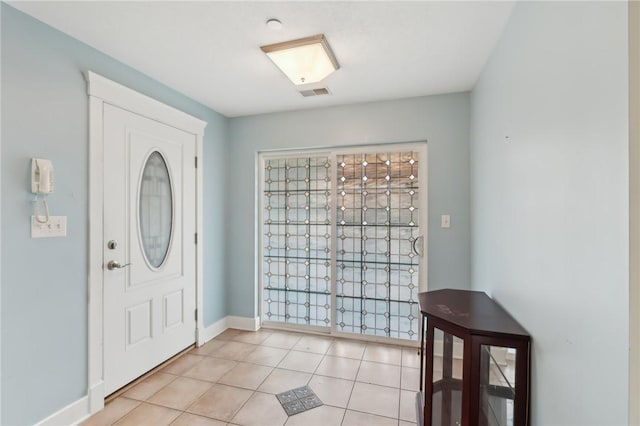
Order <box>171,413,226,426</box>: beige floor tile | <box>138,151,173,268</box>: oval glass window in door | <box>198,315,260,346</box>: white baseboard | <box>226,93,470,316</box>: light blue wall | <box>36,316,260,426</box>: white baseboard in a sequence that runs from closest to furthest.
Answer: <box>36,316,260,426</box>: white baseboard, <box>171,413,226,426</box>: beige floor tile, <box>138,151,173,268</box>: oval glass window in door, <box>226,93,470,316</box>: light blue wall, <box>198,315,260,346</box>: white baseboard

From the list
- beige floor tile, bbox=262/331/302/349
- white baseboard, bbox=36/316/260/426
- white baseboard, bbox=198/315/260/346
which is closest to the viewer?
white baseboard, bbox=36/316/260/426

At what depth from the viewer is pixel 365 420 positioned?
1.87 m

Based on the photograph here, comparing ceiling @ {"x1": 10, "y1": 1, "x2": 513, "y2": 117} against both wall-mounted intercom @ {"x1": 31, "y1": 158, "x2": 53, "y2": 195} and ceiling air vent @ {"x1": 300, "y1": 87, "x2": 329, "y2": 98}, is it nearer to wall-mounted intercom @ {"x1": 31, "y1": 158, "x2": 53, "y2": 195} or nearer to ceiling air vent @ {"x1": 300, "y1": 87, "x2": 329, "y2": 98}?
ceiling air vent @ {"x1": 300, "y1": 87, "x2": 329, "y2": 98}

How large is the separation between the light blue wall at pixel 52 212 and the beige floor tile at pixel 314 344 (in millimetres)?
1709

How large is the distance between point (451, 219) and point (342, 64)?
66.6 inches

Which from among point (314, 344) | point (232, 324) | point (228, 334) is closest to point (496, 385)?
point (314, 344)

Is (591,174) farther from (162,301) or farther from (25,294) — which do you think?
(162,301)

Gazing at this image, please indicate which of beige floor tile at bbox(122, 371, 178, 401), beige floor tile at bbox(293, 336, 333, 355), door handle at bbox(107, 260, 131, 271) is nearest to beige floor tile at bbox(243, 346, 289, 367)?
beige floor tile at bbox(293, 336, 333, 355)

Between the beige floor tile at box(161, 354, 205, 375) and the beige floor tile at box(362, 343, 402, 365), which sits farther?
the beige floor tile at box(362, 343, 402, 365)

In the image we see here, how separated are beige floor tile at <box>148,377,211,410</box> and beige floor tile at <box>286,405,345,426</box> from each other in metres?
0.77

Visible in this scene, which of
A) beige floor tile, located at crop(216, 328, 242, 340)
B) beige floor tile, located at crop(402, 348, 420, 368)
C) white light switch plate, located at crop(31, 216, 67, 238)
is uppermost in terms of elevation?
white light switch plate, located at crop(31, 216, 67, 238)

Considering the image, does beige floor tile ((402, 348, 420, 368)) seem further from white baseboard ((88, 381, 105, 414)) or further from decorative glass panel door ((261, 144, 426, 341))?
white baseboard ((88, 381, 105, 414))

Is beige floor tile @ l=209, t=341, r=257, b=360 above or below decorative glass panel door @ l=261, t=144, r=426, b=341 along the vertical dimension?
below

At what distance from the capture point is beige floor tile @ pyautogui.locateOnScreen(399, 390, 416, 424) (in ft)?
6.23
